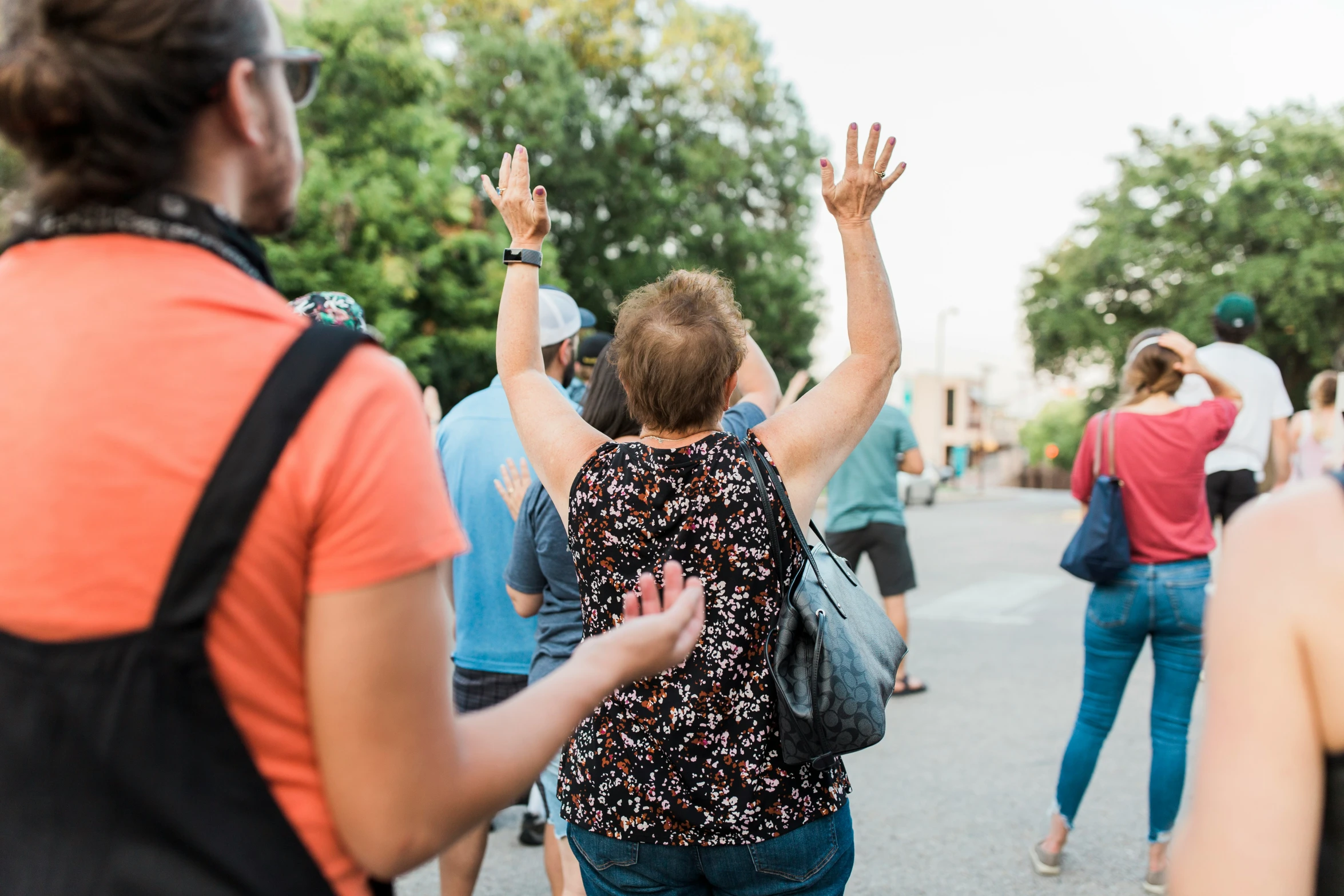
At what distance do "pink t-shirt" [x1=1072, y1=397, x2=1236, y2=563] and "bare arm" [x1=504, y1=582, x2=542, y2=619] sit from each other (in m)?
2.12

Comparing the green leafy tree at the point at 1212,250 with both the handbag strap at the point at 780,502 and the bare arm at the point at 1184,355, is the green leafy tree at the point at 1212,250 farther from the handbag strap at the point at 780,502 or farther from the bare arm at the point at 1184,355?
the handbag strap at the point at 780,502

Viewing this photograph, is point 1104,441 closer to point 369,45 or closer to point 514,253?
point 514,253

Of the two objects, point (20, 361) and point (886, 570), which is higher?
point (20, 361)

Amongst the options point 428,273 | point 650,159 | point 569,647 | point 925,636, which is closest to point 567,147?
point 650,159

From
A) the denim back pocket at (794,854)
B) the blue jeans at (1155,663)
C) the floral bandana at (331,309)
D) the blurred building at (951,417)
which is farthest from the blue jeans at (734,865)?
the blurred building at (951,417)

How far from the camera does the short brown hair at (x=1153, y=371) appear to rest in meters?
3.76

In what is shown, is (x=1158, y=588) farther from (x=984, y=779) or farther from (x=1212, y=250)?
(x=1212, y=250)

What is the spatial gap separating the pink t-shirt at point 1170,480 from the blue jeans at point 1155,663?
2.9 inches

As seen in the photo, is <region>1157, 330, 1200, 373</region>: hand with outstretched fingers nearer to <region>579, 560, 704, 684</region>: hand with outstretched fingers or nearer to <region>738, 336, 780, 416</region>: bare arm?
<region>738, 336, 780, 416</region>: bare arm

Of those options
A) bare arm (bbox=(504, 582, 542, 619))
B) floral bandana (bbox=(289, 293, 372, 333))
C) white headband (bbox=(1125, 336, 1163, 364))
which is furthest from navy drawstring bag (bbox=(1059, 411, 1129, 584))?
floral bandana (bbox=(289, 293, 372, 333))

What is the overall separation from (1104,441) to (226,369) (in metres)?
3.60

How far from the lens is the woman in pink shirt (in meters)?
3.65

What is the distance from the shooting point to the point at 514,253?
2.33 metres

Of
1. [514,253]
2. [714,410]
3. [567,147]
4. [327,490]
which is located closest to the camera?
[327,490]
